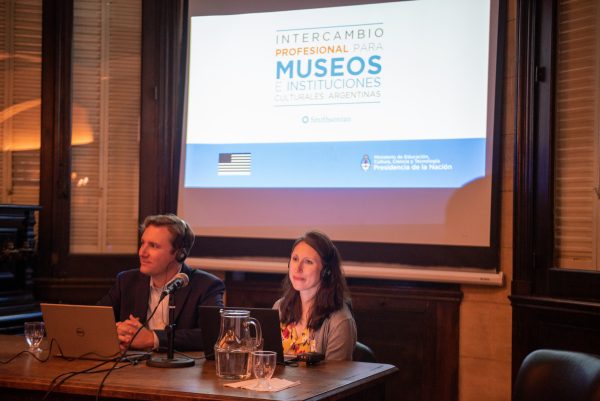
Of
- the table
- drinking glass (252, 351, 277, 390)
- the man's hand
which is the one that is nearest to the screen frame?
the table

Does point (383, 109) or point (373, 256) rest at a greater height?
point (383, 109)

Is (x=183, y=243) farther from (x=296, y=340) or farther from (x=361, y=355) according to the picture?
(x=361, y=355)

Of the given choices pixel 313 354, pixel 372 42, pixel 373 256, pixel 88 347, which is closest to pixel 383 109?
pixel 372 42

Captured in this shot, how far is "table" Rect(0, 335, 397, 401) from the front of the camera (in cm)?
231

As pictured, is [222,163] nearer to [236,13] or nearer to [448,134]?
[236,13]

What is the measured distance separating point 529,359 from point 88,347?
1.58m

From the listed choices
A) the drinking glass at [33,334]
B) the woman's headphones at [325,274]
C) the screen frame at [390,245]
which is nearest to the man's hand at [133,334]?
the drinking glass at [33,334]

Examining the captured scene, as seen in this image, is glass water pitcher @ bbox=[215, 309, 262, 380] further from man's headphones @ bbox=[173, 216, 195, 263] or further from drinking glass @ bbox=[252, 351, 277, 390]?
man's headphones @ bbox=[173, 216, 195, 263]

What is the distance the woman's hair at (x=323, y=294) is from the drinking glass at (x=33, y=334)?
967mm

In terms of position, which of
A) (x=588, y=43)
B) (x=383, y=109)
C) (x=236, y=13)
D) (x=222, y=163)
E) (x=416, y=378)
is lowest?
(x=416, y=378)

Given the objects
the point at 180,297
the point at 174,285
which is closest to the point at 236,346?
the point at 174,285

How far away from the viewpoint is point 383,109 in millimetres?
4422

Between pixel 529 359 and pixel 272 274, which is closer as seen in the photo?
pixel 529 359

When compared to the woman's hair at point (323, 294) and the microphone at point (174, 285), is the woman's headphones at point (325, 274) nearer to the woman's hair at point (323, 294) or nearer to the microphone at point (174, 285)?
the woman's hair at point (323, 294)
